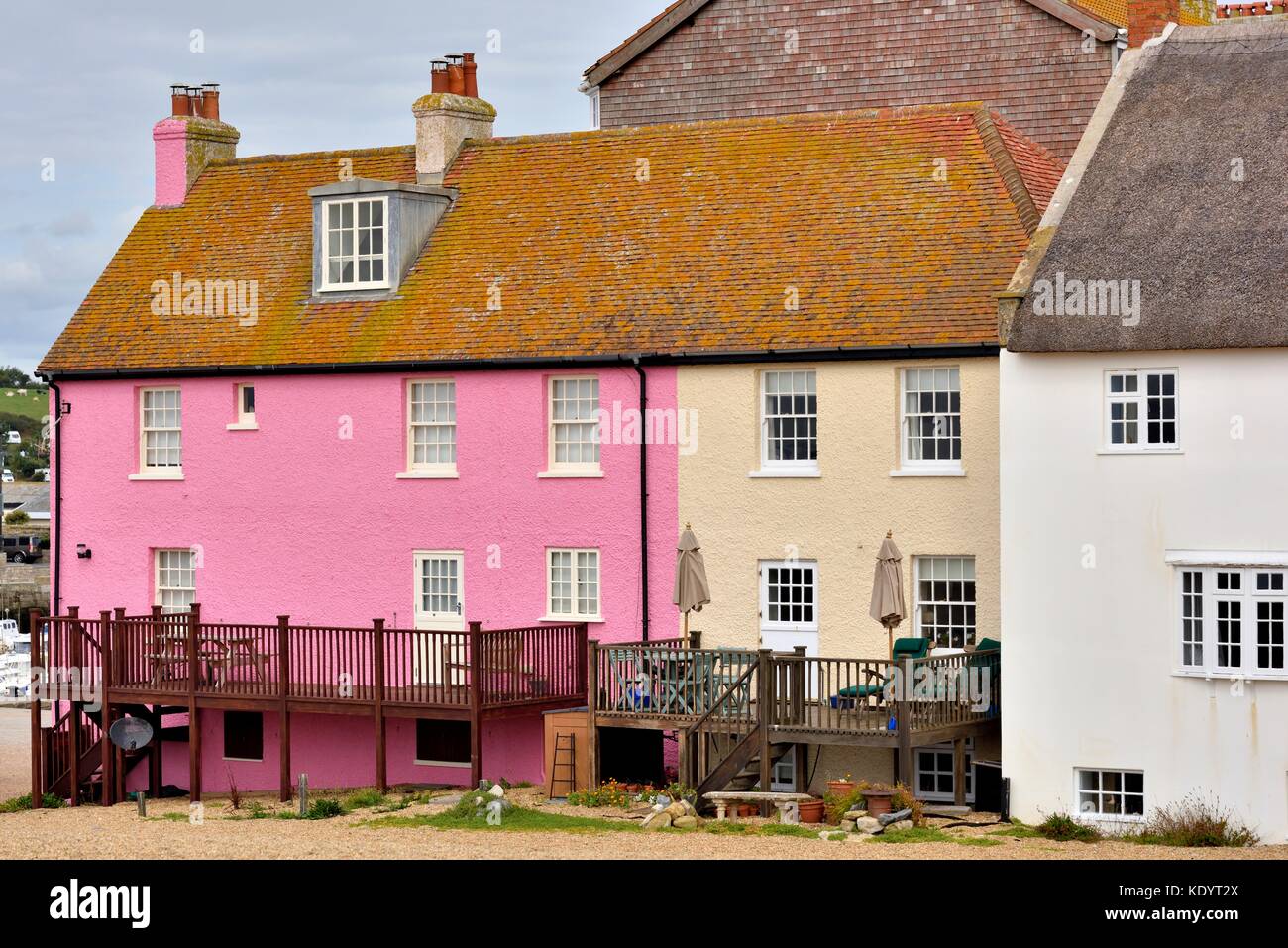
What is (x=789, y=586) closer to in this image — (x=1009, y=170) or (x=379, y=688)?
(x=379, y=688)

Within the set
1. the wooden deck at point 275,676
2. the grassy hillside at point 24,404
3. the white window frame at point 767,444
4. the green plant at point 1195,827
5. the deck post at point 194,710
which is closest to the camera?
the green plant at point 1195,827

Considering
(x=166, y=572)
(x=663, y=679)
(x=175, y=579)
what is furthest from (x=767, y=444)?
(x=166, y=572)

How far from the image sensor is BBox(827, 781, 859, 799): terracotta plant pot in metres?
28.8

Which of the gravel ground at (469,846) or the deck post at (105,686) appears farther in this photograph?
the deck post at (105,686)

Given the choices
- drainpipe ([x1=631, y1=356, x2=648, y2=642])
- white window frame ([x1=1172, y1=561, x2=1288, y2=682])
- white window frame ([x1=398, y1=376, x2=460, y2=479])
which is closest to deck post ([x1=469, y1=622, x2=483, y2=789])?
drainpipe ([x1=631, y1=356, x2=648, y2=642])

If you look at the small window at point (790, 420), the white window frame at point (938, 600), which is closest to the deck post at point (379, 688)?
the small window at point (790, 420)

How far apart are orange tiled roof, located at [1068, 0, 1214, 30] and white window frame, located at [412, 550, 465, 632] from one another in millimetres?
14084

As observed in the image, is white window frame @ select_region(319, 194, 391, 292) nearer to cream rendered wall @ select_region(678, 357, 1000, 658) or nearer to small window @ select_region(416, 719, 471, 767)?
cream rendered wall @ select_region(678, 357, 1000, 658)

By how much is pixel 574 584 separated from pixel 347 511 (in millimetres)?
4227

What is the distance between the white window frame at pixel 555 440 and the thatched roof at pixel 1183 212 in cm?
760

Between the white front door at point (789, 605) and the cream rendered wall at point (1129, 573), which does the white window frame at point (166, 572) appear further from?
the cream rendered wall at point (1129, 573)

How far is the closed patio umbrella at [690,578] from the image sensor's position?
31031 mm
